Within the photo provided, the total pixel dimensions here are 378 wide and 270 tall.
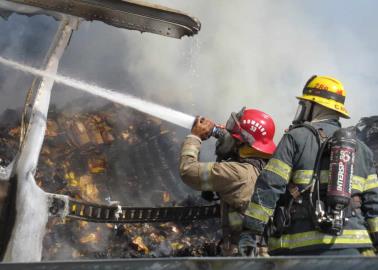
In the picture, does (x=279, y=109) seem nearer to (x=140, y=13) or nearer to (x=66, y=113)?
(x=66, y=113)

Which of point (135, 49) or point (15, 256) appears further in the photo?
point (135, 49)

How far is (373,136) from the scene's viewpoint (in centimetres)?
923

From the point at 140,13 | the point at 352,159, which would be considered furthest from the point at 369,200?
the point at 140,13

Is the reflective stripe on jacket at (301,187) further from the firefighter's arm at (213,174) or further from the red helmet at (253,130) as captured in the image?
the red helmet at (253,130)

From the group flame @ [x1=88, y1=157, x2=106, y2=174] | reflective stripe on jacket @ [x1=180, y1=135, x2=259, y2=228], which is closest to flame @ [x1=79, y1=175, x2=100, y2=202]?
flame @ [x1=88, y1=157, x2=106, y2=174]

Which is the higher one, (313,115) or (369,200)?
(313,115)

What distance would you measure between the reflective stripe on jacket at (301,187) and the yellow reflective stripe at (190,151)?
0.88m

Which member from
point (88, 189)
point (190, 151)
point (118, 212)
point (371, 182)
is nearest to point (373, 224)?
point (371, 182)

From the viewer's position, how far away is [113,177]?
704 centimetres

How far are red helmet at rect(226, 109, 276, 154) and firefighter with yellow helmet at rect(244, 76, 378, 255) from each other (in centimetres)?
73

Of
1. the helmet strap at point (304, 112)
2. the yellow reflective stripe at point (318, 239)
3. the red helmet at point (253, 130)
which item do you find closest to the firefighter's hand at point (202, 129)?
the red helmet at point (253, 130)

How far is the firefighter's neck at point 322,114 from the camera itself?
4035mm

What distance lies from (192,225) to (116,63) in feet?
13.2

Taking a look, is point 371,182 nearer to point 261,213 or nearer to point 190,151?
point 261,213
